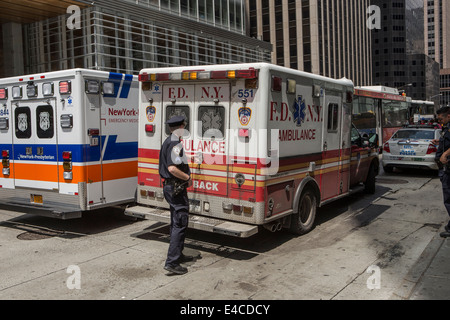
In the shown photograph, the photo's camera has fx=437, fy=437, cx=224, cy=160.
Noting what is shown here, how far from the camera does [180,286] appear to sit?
5094mm

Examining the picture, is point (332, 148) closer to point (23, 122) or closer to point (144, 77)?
point (144, 77)

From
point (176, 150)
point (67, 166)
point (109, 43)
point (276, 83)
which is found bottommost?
point (67, 166)

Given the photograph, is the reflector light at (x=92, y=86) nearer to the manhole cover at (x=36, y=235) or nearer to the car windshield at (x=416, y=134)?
the manhole cover at (x=36, y=235)

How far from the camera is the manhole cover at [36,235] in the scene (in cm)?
742

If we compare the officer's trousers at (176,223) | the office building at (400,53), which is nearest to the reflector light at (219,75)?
the officer's trousers at (176,223)

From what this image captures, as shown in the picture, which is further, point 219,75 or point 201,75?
point 201,75

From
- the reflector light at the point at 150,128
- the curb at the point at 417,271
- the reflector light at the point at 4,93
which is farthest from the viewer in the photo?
the reflector light at the point at 4,93

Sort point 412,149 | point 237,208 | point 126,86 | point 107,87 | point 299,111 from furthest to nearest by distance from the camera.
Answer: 1. point 412,149
2. point 126,86
3. point 107,87
4. point 299,111
5. point 237,208

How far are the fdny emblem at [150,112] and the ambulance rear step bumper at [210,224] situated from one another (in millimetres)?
1474

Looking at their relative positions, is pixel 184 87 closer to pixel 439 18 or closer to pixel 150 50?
pixel 150 50

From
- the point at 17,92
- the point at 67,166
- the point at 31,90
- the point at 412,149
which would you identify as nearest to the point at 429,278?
the point at 67,166

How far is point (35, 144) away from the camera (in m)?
7.77

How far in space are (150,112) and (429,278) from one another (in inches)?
183
